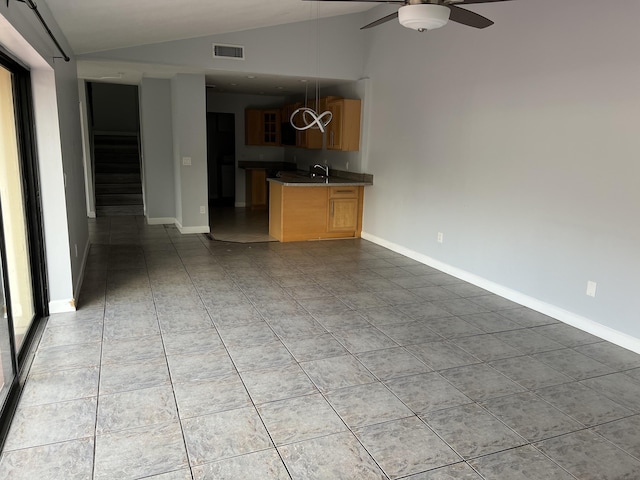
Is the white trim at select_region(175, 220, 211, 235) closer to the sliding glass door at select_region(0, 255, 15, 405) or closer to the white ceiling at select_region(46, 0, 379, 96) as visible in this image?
the white ceiling at select_region(46, 0, 379, 96)

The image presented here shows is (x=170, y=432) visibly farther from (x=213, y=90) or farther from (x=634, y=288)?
(x=213, y=90)

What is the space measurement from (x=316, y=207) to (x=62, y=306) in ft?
12.3

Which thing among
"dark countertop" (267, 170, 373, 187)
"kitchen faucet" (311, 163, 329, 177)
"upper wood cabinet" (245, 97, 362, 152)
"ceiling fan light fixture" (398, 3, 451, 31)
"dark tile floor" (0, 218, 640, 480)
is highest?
"ceiling fan light fixture" (398, 3, 451, 31)

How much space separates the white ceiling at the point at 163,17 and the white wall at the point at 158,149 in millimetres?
1773

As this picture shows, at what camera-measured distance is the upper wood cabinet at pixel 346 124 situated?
6801mm

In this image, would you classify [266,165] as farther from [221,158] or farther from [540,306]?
[540,306]

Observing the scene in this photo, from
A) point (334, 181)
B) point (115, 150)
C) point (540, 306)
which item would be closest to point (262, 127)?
point (334, 181)

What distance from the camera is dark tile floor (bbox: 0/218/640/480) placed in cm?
213

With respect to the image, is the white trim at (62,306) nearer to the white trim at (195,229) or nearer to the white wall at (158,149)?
the white trim at (195,229)

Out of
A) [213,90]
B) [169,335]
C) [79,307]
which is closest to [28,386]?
[169,335]

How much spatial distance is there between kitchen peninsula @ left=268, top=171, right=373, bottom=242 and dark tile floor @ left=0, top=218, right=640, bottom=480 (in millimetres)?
2126

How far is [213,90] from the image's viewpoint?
8906mm

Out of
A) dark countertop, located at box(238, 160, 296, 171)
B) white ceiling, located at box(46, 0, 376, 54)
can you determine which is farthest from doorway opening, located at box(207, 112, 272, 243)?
white ceiling, located at box(46, 0, 376, 54)

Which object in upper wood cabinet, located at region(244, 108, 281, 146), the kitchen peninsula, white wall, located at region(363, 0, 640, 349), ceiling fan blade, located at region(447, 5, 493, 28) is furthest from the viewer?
upper wood cabinet, located at region(244, 108, 281, 146)
